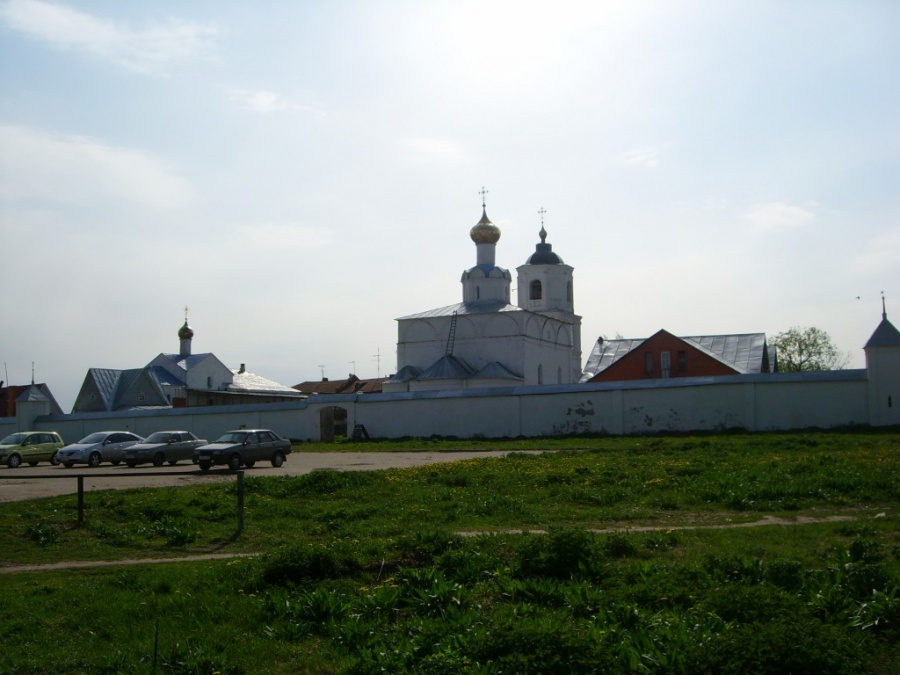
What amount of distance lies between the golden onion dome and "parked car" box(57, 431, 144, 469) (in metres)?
31.1

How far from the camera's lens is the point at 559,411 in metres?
38.9

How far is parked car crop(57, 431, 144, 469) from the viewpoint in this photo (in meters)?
31.4

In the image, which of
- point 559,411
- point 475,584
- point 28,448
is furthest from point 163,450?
point 475,584

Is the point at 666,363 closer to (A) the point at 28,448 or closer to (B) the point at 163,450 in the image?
(B) the point at 163,450

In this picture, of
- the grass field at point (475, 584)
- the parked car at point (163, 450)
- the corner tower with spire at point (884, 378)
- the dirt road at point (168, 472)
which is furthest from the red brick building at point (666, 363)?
the grass field at point (475, 584)

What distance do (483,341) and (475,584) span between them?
4539cm

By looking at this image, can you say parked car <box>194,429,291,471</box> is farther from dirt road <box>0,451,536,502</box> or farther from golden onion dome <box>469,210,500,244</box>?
golden onion dome <box>469,210,500,244</box>

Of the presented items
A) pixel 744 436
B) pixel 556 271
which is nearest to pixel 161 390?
pixel 556 271

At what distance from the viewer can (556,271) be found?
6397 cm

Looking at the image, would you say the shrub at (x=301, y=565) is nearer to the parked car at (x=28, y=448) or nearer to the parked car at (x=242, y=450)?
the parked car at (x=242, y=450)

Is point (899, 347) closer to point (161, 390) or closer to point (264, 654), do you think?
point (264, 654)

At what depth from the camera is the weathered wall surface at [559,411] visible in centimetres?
3438

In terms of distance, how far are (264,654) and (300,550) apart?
6.89 ft

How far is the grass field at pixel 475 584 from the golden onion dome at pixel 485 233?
145 ft
